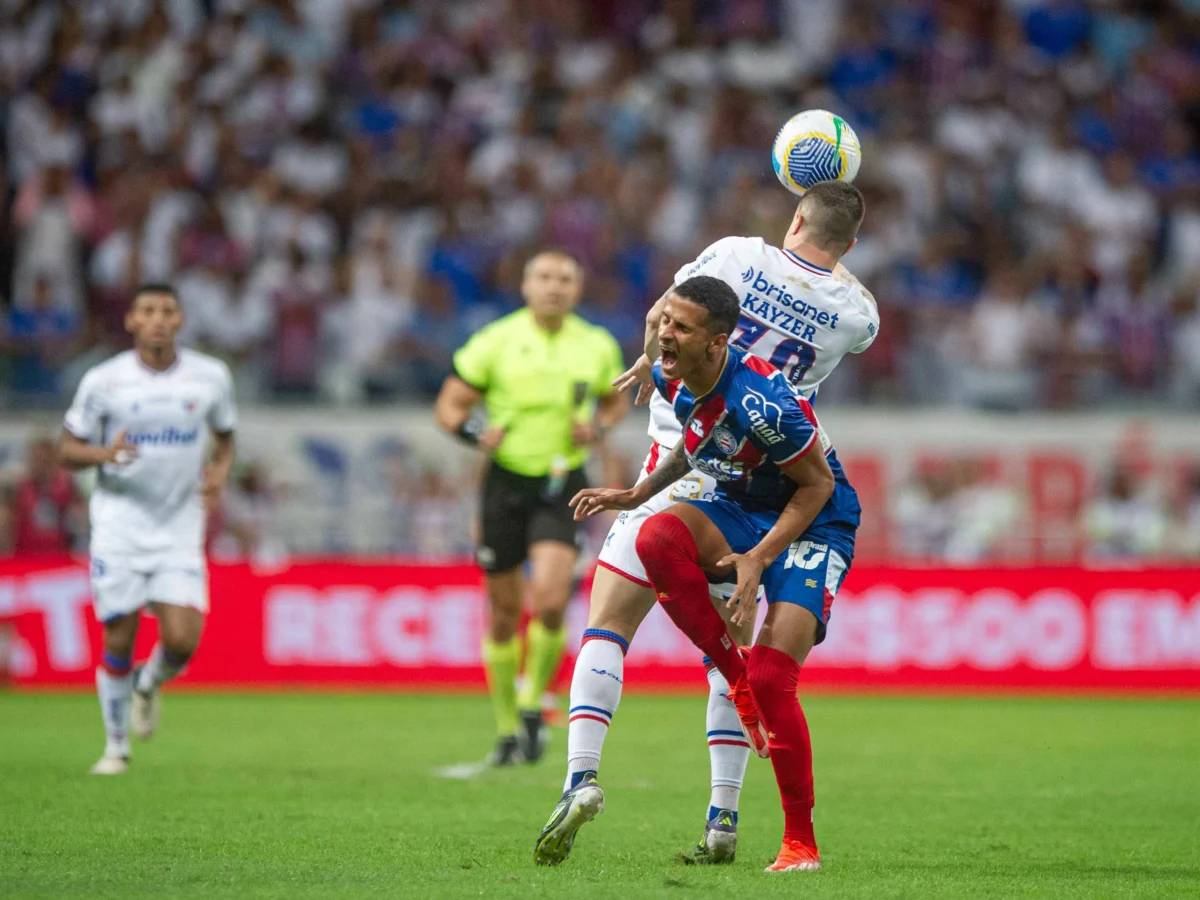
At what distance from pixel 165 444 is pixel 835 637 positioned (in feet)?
26.7

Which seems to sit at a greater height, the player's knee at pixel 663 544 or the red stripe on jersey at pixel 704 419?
the red stripe on jersey at pixel 704 419

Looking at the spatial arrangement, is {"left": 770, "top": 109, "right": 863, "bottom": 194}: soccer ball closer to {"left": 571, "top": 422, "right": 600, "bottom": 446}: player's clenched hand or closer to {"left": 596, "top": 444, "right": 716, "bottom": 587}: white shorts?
{"left": 596, "top": 444, "right": 716, "bottom": 587}: white shorts

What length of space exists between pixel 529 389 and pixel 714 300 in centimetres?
475

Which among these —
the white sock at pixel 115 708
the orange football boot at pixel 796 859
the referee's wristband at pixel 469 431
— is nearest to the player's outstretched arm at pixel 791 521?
the orange football boot at pixel 796 859

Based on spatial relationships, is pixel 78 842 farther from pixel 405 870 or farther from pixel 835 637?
pixel 835 637

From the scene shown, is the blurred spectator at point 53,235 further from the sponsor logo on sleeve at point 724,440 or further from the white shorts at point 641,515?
the sponsor logo on sleeve at point 724,440

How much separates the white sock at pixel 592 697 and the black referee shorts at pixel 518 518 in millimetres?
3847

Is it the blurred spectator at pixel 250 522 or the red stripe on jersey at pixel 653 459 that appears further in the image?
the blurred spectator at pixel 250 522

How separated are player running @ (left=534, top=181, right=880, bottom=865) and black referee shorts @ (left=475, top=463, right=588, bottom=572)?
12.3ft

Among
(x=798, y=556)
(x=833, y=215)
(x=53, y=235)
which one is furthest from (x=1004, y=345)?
(x=798, y=556)

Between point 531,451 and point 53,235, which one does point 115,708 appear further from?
point 53,235

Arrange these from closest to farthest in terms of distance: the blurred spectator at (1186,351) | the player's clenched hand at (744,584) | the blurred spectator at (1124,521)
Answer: the player's clenched hand at (744,584) < the blurred spectator at (1124,521) < the blurred spectator at (1186,351)

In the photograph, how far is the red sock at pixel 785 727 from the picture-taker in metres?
6.40

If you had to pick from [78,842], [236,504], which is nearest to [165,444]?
[78,842]
